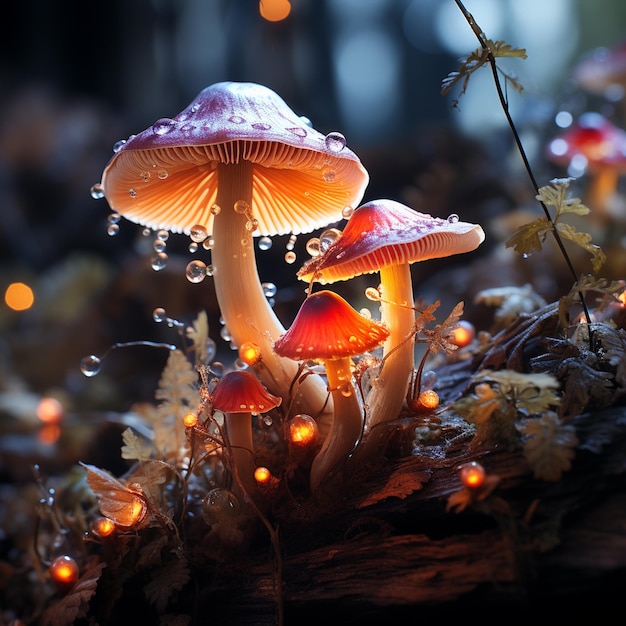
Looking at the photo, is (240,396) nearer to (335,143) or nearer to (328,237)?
(328,237)

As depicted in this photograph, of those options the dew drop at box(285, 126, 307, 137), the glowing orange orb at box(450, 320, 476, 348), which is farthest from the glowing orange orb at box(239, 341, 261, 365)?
the glowing orange orb at box(450, 320, 476, 348)

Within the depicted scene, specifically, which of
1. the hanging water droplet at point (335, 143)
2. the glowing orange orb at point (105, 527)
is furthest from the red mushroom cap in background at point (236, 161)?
the glowing orange orb at point (105, 527)

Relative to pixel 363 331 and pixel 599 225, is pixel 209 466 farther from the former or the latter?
pixel 599 225

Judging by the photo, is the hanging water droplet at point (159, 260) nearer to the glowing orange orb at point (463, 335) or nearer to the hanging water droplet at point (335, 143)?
the hanging water droplet at point (335, 143)

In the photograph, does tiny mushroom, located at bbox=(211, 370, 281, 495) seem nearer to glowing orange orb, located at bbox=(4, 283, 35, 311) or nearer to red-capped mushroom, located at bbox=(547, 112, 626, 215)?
red-capped mushroom, located at bbox=(547, 112, 626, 215)

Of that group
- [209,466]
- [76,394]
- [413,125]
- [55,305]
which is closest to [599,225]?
[413,125]
